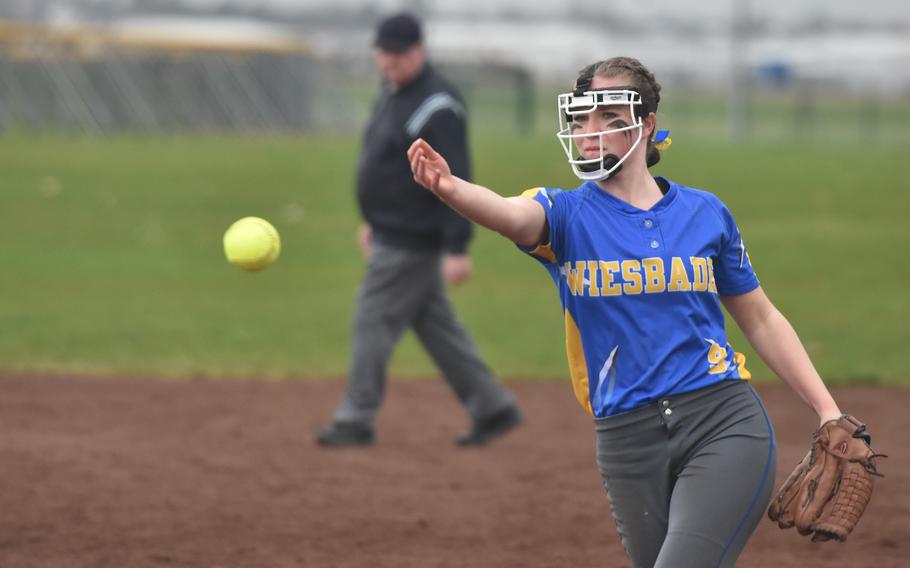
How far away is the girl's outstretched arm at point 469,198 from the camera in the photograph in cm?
378

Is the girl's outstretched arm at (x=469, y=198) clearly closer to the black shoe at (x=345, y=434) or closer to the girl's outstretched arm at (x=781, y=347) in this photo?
the girl's outstretched arm at (x=781, y=347)

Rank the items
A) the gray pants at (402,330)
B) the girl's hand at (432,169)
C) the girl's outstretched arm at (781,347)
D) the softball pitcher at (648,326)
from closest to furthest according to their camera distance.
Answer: the girl's hand at (432,169) < the softball pitcher at (648,326) < the girl's outstretched arm at (781,347) < the gray pants at (402,330)

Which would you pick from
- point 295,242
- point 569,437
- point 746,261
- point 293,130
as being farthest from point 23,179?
point 746,261

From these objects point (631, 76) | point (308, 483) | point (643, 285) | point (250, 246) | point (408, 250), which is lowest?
point (308, 483)

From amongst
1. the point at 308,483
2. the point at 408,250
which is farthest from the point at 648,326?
the point at 408,250

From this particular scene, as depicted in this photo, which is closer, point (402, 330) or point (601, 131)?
point (601, 131)

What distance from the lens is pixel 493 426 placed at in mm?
7961

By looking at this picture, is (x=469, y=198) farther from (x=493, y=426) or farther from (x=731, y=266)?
(x=493, y=426)

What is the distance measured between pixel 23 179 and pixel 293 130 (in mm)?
12977

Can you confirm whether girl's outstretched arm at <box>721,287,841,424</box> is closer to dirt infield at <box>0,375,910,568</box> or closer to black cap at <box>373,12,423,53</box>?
dirt infield at <box>0,375,910,568</box>

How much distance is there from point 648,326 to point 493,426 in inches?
160

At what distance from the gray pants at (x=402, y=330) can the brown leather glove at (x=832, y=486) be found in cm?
389

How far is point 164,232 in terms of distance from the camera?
717 inches

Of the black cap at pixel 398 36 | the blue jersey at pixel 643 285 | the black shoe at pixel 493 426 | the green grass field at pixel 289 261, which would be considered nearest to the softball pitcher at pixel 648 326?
the blue jersey at pixel 643 285
